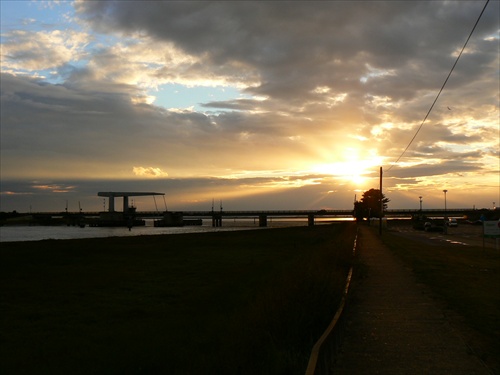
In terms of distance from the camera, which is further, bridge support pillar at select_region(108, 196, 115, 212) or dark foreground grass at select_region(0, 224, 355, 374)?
bridge support pillar at select_region(108, 196, 115, 212)

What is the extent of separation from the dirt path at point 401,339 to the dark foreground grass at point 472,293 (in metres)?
0.34

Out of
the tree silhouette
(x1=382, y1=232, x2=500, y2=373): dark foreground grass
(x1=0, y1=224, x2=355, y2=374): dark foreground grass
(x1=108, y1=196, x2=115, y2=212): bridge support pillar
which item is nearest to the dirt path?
(x1=382, y1=232, x2=500, y2=373): dark foreground grass

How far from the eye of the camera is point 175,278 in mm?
22875

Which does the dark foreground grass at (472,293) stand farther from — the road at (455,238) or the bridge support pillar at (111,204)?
the bridge support pillar at (111,204)

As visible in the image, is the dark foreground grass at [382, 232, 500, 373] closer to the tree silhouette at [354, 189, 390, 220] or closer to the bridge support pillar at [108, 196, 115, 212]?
the tree silhouette at [354, 189, 390, 220]

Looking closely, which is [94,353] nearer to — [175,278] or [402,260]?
[175,278]

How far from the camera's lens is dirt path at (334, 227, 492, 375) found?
7840mm

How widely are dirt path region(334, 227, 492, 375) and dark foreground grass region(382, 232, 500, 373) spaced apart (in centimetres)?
34

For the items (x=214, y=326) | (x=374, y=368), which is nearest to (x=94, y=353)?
(x=214, y=326)

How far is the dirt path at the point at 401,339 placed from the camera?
7840 mm

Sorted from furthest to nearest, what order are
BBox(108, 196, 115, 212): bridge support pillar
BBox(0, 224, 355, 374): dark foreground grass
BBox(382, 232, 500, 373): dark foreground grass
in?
BBox(108, 196, 115, 212): bridge support pillar < BBox(382, 232, 500, 373): dark foreground grass < BBox(0, 224, 355, 374): dark foreground grass

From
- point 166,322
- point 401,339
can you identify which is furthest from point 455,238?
point 401,339

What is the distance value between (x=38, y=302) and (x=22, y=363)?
23.0ft

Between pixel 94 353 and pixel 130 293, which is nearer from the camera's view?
pixel 94 353
